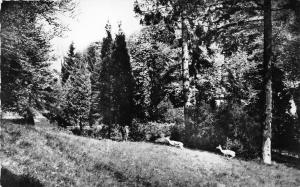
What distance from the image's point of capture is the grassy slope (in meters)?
8.93

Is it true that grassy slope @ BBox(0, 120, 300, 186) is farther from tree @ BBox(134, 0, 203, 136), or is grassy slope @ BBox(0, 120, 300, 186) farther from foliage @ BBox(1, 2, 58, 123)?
foliage @ BBox(1, 2, 58, 123)

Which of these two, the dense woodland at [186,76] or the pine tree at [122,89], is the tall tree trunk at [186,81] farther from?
the pine tree at [122,89]

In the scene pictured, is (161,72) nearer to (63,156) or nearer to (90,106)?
(90,106)

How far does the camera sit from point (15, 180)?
7.37 m

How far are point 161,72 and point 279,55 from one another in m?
12.1

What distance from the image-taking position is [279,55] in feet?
73.1

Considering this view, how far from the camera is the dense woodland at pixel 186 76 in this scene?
56.3 feet

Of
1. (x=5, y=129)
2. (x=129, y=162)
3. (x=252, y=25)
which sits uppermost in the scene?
(x=252, y=25)

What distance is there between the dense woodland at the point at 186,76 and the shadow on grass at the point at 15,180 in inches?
247

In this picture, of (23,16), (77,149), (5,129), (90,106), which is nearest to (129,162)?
(77,149)

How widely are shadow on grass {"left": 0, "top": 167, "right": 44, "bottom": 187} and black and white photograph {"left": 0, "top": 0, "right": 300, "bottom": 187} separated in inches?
0.9

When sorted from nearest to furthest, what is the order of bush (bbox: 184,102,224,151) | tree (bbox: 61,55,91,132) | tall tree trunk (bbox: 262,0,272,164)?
1. tall tree trunk (bbox: 262,0,272,164)
2. bush (bbox: 184,102,224,151)
3. tree (bbox: 61,55,91,132)

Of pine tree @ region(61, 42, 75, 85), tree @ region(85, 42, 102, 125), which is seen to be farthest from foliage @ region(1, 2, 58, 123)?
pine tree @ region(61, 42, 75, 85)

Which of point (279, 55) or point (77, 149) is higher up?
point (279, 55)
